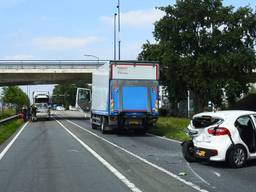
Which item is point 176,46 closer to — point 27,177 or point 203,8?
point 203,8

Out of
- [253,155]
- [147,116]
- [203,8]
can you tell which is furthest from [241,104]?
[253,155]

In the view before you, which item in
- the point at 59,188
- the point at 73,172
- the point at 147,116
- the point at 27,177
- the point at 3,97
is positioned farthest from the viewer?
the point at 3,97

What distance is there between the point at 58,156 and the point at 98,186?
627 cm

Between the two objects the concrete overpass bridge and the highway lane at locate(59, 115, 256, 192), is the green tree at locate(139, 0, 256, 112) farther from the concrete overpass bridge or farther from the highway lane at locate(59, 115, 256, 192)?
the highway lane at locate(59, 115, 256, 192)

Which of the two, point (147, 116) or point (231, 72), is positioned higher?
point (231, 72)

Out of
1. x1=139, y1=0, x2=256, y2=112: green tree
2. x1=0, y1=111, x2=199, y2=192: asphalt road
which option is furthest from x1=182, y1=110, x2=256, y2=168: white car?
x1=139, y1=0, x2=256, y2=112: green tree

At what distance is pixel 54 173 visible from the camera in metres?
12.4

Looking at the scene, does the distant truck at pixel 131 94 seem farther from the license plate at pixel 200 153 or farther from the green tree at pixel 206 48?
the green tree at pixel 206 48

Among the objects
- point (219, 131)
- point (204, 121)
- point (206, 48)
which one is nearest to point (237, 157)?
point (219, 131)

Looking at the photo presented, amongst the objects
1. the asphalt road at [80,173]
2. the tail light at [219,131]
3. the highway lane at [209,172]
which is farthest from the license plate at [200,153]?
the asphalt road at [80,173]

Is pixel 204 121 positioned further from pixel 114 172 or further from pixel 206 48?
pixel 206 48

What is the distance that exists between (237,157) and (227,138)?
0.55 metres

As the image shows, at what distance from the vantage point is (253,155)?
13.6m

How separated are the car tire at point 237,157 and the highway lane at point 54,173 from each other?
3105 millimetres
